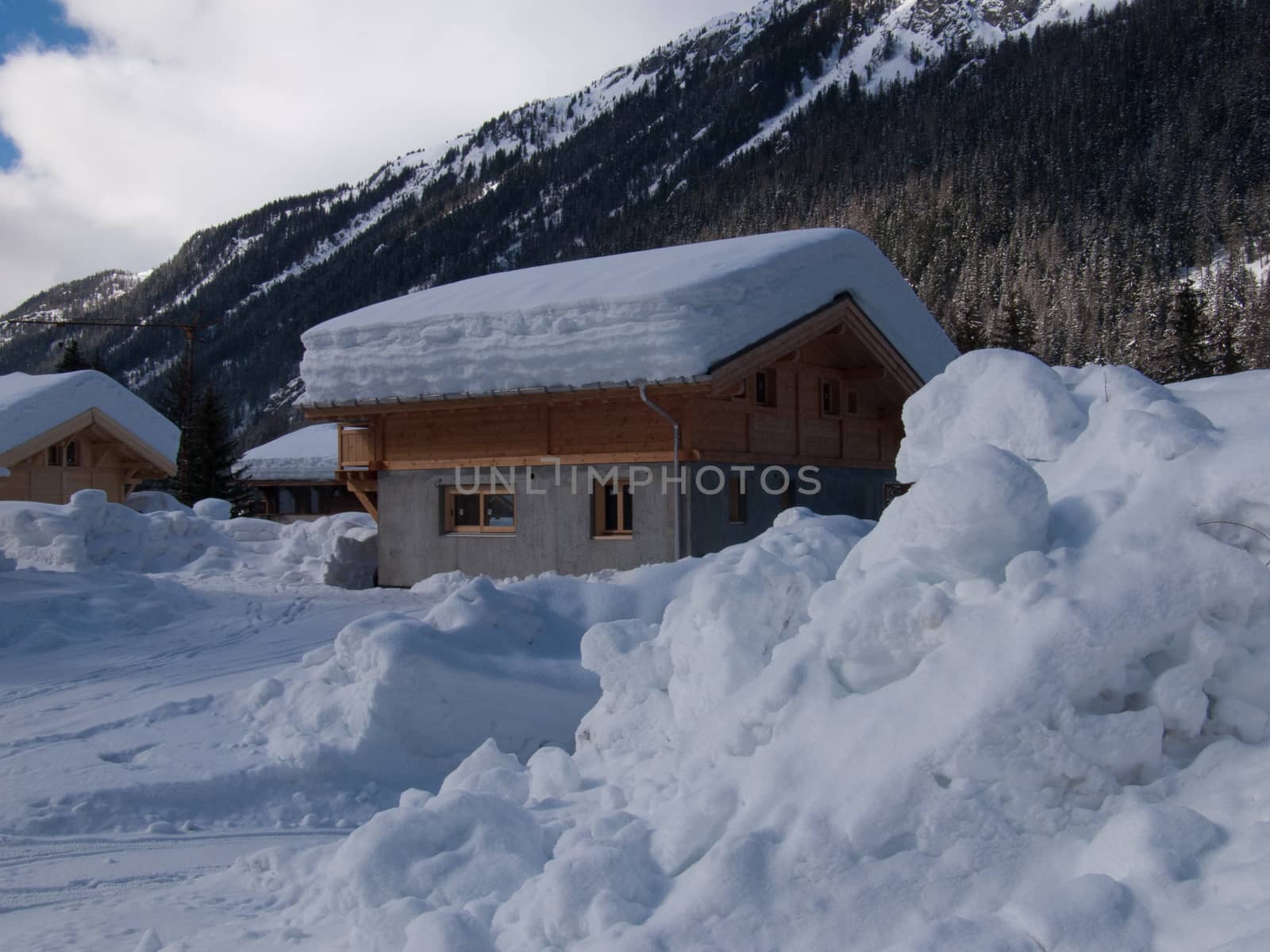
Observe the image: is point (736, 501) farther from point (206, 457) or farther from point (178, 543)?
point (206, 457)

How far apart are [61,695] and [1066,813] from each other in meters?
9.55

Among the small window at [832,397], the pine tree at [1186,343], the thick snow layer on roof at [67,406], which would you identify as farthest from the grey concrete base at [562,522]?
the pine tree at [1186,343]

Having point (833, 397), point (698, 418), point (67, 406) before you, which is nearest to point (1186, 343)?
point (833, 397)

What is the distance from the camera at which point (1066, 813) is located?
382cm

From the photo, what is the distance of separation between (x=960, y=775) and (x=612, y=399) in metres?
12.6

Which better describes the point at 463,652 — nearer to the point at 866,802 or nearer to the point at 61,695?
the point at 61,695

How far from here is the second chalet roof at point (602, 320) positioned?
15.3m

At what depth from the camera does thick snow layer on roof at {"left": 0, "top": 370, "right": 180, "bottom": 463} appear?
2678 cm

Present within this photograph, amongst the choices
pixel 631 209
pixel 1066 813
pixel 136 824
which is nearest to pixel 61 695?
pixel 136 824

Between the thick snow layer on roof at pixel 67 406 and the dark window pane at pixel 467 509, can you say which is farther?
the thick snow layer on roof at pixel 67 406

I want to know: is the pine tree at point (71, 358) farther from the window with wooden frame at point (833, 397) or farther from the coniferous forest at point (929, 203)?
the window with wooden frame at point (833, 397)

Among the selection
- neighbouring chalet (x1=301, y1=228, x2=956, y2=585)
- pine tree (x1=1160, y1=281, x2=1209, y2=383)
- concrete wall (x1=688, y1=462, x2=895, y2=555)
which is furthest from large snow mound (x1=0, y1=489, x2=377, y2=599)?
pine tree (x1=1160, y1=281, x2=1209, y2=383)

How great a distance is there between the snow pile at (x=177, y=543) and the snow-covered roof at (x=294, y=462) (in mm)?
21895

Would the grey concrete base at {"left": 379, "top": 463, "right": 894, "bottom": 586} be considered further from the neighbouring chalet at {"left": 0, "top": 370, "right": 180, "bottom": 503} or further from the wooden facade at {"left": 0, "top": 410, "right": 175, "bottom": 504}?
the wooden facade at {"left": 0, "top": 410, "right": 175, "bottom": 504}
